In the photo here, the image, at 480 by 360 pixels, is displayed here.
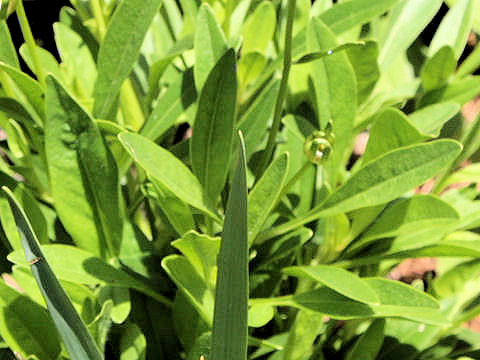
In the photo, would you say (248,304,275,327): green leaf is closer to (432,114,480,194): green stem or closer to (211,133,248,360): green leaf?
(211,133,248,360): green leaf

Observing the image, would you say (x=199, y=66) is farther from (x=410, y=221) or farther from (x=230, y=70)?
(x=410, y=221)

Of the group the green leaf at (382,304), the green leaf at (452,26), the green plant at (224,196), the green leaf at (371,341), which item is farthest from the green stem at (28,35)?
the green leaf at (452,26)

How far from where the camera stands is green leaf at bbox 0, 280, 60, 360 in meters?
0.63

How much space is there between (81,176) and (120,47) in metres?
0.14

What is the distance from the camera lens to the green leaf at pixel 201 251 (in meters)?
0.58

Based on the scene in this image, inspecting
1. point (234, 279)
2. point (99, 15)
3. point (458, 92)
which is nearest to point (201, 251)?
point (234, 279)

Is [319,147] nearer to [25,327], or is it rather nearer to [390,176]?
[390,176]

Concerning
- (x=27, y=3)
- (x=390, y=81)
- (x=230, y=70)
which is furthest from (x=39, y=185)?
(x=27, y=3)

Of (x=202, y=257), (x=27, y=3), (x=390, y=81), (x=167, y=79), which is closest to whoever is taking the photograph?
(x=202, y=257)

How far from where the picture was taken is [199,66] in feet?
2.30

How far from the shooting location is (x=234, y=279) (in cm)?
46

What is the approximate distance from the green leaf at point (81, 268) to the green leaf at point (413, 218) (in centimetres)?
28

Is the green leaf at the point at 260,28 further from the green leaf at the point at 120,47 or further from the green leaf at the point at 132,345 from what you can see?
the green leaf at the point at 132,345

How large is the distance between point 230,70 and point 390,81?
1.98 feet
